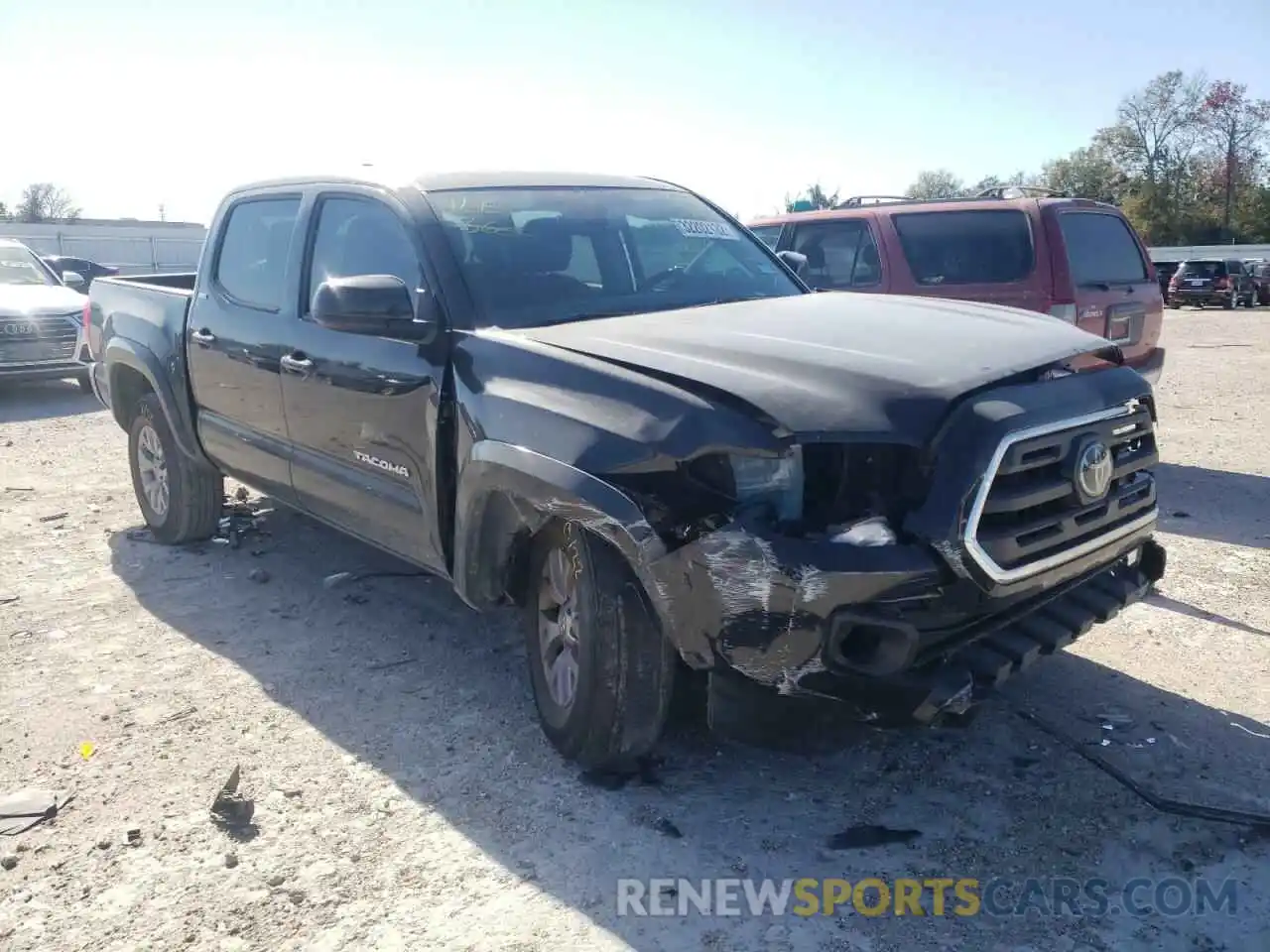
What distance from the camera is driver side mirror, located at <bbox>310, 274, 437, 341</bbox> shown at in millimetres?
3578

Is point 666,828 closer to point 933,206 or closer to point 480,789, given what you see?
point 480,789

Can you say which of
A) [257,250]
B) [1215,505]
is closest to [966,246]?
[1215,505]

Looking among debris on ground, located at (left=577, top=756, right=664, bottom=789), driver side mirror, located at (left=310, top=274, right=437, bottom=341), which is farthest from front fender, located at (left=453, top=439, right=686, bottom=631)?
debris on ground, located at (left=577, top=756, right=664, bottom=789)

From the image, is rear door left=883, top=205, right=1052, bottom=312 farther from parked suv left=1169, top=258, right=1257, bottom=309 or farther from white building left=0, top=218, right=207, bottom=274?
white building left=0, top=218, right=207, bottom=274

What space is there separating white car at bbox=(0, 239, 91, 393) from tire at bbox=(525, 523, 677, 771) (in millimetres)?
10179

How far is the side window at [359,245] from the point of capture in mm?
3963

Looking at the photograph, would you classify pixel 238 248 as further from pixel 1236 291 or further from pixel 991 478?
pixel 1236 291

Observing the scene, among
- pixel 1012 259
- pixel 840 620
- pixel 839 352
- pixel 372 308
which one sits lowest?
pixel 840 620

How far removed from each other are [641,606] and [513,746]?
84 centimetres

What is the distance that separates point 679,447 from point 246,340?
2.79 meters

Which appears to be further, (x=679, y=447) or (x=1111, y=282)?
(x=1111, y=282)

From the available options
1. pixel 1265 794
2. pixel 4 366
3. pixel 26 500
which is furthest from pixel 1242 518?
pixel 4 366

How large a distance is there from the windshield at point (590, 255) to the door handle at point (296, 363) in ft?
2.87

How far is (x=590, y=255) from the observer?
4094mm
